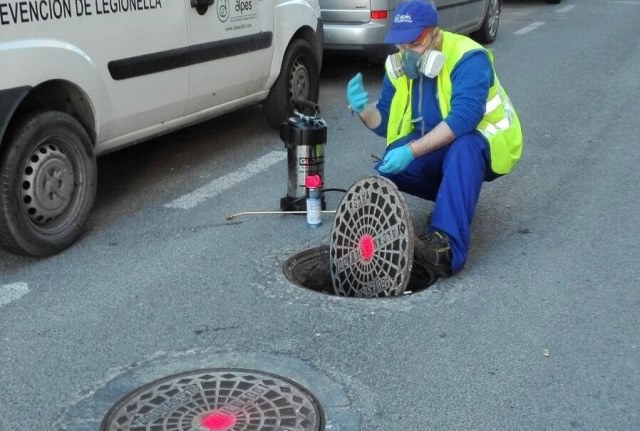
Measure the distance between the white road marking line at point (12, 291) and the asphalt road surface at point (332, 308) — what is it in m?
0.01

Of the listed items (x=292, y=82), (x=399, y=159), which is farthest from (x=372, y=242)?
(x=292, y=82)

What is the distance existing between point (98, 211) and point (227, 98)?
1.24m

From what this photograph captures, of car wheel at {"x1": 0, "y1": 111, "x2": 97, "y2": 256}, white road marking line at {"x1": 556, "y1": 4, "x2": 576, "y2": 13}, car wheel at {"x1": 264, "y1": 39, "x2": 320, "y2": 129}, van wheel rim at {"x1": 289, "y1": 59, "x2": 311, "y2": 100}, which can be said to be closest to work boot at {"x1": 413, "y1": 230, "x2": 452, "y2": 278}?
car wheel at {"x1": 0, "y1": 111, "x2": 97, "y2": 256}

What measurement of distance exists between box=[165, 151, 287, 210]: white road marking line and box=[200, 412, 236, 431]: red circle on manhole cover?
7.90 ft

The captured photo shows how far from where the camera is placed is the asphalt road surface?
3.50m

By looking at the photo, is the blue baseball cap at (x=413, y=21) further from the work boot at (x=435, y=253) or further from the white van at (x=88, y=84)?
the white van at (x=88, y=84)

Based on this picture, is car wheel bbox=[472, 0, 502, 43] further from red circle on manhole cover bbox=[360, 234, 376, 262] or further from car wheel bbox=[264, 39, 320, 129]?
red circle on manhole cover bbox=[360, 234, 376, 262]

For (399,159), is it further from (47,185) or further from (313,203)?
(47,185)

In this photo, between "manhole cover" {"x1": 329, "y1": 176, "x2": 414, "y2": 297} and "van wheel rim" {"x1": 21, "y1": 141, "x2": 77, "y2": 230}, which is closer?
"manhole cover" {"x1": 329, "y1": 176, "x2": 414, "y2": 297}

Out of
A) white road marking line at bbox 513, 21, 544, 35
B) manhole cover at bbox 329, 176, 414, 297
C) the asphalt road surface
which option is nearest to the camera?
the asphalt road surface

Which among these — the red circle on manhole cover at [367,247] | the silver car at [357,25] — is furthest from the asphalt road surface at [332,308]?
the silver car at [357,25]

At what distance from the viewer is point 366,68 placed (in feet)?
33.0

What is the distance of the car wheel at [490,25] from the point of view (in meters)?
11.5

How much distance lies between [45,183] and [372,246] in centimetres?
170
